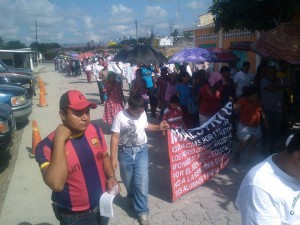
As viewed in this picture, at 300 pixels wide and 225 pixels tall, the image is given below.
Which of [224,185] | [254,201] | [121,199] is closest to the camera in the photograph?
[254,201]

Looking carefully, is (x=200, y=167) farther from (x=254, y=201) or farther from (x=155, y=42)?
(x=155, y=42)

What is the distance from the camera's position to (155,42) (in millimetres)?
31500

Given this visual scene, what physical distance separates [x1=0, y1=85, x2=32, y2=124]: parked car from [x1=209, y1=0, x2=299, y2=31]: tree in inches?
233

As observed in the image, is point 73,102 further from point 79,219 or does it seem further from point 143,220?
point 143,220

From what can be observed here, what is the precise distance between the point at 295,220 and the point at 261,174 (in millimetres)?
355

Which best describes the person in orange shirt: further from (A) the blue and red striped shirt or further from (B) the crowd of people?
(A) the blue and red striped shirt

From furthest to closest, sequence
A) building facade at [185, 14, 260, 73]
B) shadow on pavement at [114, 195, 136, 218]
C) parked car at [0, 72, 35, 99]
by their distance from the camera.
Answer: building facade at [185, 14, 260, 73], parked car at [0, 72, 35, 99], shadow on pavement at [114, 195, 136, 218]

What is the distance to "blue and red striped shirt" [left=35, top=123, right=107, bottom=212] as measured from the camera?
2.39m

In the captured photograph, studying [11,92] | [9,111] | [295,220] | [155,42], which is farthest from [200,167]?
[155,42]

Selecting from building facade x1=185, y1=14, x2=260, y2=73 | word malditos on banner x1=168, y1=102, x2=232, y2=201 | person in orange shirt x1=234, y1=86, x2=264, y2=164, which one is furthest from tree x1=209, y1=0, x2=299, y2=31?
word malditos on banner x1=168, y1=102, x2=232, y2=201

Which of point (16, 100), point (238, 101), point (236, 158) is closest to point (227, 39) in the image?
point (16, 100)

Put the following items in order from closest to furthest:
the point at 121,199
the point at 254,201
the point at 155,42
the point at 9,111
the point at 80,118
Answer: the point at 254,201 < the point at 80,118 < the point at 121,199 < the point at 9,111 < the point at 155,42

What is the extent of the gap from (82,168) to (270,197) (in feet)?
4.48

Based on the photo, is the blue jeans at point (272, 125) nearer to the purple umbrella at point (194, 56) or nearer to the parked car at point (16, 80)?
the purple umbrella at point (194, 56)
